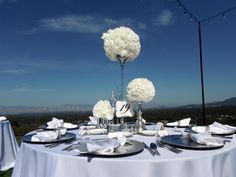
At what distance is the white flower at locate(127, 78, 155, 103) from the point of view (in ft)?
7.43

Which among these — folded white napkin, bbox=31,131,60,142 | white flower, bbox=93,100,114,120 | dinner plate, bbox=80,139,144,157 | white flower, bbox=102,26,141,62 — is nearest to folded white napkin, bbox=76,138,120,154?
dinner plate, bbox=80,139,144,157

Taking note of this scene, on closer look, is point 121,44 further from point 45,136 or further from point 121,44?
point 45,136

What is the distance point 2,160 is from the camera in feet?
15.7

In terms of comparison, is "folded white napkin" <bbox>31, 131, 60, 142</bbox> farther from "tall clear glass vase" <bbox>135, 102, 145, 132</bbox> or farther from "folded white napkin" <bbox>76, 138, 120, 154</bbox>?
"tall clear glass vase" <bbox>135, 102, 145, 132</bbox>

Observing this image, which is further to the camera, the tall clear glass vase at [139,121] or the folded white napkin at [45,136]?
the tall clear glass vase at [139,121]

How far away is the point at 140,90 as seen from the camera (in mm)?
2258

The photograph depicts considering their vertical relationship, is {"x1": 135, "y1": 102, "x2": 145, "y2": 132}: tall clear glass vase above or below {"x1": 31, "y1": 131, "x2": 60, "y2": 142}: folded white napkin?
above

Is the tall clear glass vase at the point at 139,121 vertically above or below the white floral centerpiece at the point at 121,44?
below

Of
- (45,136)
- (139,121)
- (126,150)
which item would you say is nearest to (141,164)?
(126,150)

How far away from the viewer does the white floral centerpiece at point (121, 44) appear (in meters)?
2.28

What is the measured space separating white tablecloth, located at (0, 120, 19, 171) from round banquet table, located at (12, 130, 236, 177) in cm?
326

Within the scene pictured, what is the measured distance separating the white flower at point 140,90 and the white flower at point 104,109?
0.60 feet

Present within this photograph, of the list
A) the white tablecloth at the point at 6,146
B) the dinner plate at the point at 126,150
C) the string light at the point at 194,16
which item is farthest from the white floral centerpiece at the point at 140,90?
the string light at the point at 194,16

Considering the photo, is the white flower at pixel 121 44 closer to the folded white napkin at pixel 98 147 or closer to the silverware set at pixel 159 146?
the silverware set at pixel 159 146
